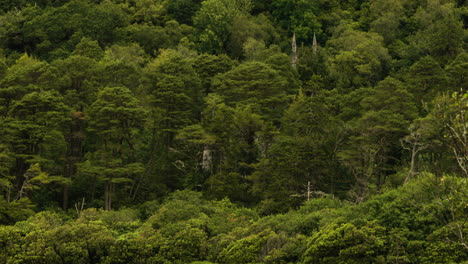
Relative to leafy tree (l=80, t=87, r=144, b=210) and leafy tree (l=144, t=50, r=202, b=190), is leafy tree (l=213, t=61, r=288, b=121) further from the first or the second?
leafy tree (l=80, t=87, r=144, b=210)

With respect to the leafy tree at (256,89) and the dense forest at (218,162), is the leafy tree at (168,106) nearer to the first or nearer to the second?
the dense forest at (218,162)

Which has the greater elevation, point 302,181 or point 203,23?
point 203,23

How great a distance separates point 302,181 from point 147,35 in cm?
3200

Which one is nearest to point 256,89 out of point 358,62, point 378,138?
point 378,138

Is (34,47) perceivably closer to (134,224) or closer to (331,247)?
(134,224)

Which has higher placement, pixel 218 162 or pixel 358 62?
pixel 358 62

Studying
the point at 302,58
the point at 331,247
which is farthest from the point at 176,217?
the point at 302,58

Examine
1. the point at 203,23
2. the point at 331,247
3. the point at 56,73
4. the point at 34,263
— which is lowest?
the point at 34,263

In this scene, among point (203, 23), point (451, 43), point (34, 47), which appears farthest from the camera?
point (203, 23)

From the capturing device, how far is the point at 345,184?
4175cm

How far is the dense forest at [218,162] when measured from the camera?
31.0 meters

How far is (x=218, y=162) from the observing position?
44.3 metres

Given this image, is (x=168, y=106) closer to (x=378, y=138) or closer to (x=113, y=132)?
(x=113, y=132)

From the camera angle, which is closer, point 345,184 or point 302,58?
point 345,184
